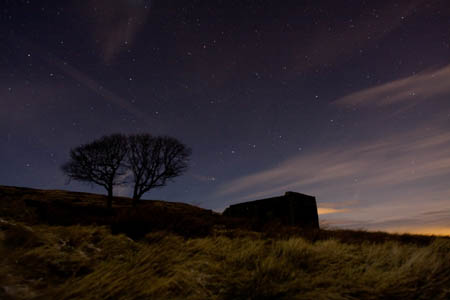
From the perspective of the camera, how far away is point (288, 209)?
37.1 ft

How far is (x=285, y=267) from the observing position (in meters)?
2.52

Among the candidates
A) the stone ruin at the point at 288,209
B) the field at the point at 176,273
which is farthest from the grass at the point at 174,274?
the stone ruin at the point at 288,209

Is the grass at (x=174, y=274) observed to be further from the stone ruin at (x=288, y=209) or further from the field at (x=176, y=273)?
the stone ruin at (x=288, y=209)

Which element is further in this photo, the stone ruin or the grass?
the stone ruin

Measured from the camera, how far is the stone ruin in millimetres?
11219

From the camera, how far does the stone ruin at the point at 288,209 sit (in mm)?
11219

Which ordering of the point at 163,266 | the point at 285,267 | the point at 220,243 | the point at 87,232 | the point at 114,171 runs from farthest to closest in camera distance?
the point at 114,171 → the point at 220,243 → the point at 87,232 → the point at 285,267 → the point at 163,266

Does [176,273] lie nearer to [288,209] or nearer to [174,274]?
[174,274]

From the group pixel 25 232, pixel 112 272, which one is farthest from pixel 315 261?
pixel 25 232

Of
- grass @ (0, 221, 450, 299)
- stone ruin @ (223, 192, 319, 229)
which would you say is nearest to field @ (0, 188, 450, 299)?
grass @ (0, 221, 450, 299)

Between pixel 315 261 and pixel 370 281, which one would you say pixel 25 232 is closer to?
pixel 315 261

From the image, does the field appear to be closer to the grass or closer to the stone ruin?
the grass

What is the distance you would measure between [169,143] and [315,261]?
2526 centimetres

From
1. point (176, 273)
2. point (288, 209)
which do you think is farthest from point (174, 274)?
point (288, 209)
